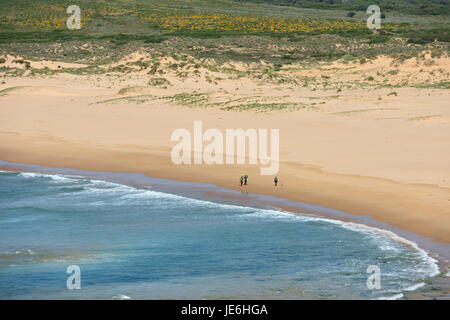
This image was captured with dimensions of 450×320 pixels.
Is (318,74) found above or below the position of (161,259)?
above

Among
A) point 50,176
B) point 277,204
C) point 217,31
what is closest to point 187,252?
point 277,204

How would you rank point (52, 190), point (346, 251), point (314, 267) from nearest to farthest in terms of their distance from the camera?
point (314, 267) → point (346, 251) → point (52, 190)

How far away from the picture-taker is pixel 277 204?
19.4 metres


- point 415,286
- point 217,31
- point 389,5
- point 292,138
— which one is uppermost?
point 389,5

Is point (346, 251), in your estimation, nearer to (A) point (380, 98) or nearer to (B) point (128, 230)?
(B) point (128, 230)

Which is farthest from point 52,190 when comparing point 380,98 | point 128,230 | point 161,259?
point 380,98

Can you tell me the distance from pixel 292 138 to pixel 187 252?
14558mm

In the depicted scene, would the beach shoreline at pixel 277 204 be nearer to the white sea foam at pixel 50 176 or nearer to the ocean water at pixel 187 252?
the ocean water at pixel 187 252

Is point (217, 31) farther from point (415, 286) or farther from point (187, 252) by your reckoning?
point (415, 286)

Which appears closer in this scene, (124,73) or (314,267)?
(314,267)

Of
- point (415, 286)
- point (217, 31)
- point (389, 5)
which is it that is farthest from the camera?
point (389, 5)

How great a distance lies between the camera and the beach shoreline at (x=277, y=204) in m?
12.6

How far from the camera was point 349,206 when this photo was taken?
18688 mm
